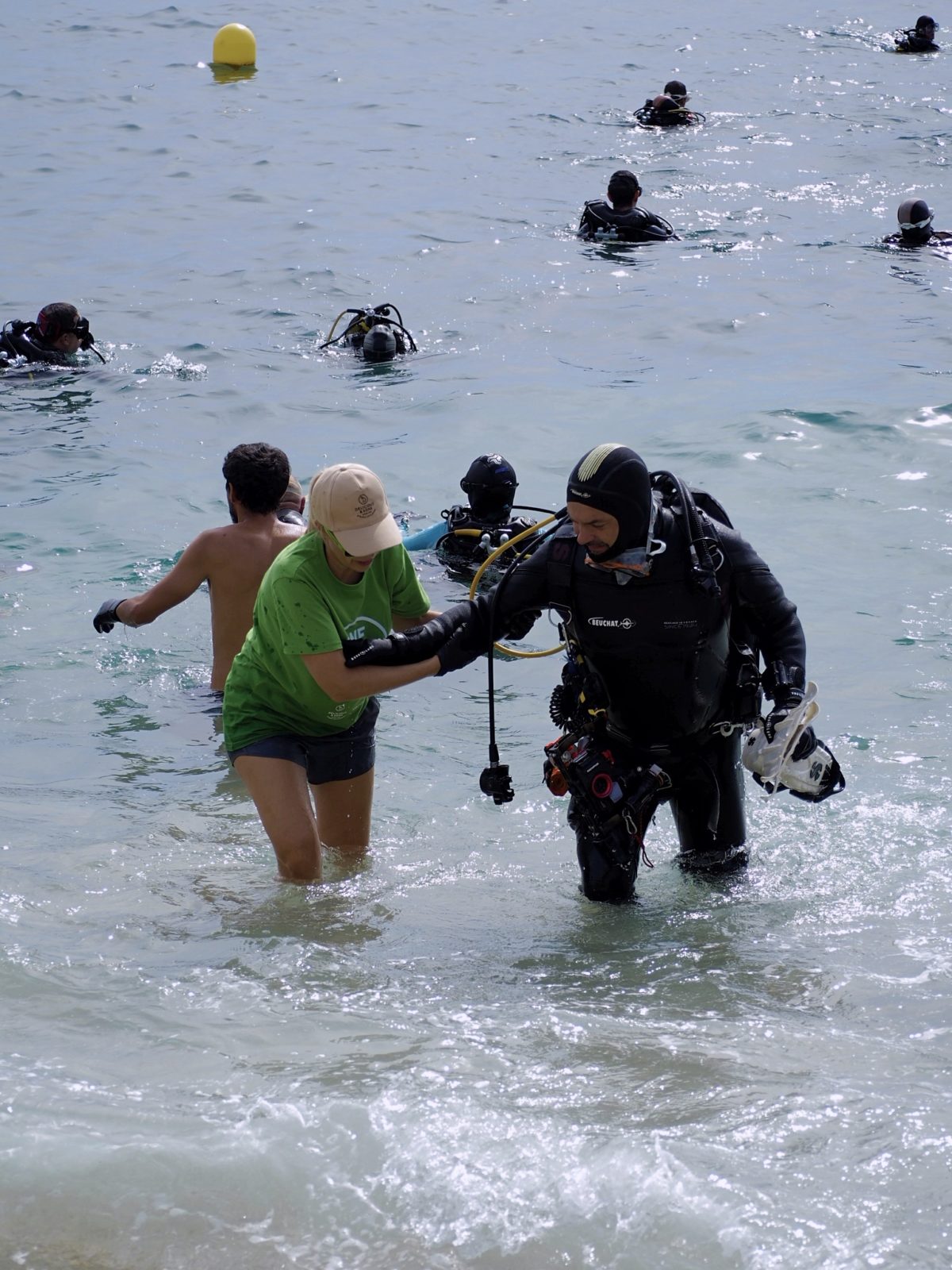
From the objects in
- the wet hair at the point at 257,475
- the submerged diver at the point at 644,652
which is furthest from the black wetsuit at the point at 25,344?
the submerged diver at the point at 644,652

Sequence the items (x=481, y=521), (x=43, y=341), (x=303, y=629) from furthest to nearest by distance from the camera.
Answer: (x=43, y=341) < (x=481, y=521) < (x=303, y=629)

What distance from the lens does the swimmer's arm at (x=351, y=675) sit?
437cm

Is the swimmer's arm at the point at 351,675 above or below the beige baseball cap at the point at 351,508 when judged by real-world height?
below

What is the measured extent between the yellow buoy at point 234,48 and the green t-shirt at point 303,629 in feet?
89.6

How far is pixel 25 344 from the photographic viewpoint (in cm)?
1262

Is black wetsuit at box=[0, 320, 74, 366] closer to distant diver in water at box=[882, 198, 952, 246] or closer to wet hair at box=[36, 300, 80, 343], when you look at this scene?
wet hair at box=[36, 300, 80, 343]

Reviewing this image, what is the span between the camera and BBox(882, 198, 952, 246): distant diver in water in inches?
648

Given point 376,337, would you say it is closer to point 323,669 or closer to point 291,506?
point 291,506

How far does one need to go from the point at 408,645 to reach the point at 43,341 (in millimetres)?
9329

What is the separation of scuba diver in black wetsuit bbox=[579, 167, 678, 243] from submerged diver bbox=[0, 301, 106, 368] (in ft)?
24.5

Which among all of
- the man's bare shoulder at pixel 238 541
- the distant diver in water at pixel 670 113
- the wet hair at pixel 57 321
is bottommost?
the man's bare shoulder at pixel 238 541

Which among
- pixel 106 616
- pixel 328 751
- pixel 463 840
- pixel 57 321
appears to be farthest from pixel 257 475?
pixel 57 321

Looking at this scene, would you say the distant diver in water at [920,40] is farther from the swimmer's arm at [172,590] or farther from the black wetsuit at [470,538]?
the swimmer's arm at [172,590]

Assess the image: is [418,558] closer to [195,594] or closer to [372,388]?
[195,594]
